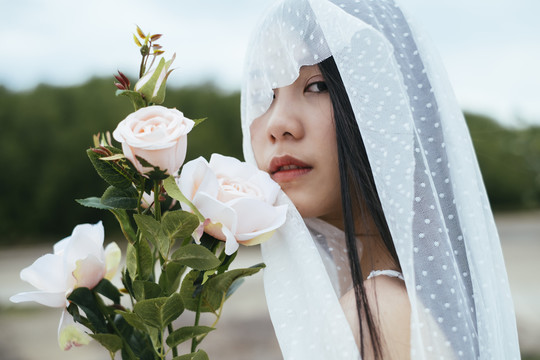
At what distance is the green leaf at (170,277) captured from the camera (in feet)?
3.40

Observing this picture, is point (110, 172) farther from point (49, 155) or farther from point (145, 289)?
point (49, 155)

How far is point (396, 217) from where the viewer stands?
1.19 meters

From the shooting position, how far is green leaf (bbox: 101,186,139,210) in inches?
39.3

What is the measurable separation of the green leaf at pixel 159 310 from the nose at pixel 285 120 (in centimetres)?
52

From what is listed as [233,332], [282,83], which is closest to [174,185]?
[282,83]

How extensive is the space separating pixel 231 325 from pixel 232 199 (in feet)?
21.7

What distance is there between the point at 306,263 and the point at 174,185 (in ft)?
1.20

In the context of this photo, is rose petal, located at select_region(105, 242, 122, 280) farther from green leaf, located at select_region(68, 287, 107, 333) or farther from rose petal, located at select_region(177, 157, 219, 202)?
rose petal, located at select_region(177, 157, 219, 202)

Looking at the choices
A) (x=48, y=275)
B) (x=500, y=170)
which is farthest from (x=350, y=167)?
(x=500, y=170)

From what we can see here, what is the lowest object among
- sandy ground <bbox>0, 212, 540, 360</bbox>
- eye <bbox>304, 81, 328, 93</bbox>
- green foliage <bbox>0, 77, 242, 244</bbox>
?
sandy ground <bbox>0, 212, 540, 360</bbox>

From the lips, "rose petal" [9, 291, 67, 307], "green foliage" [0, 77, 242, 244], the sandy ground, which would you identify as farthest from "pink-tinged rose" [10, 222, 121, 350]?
"green foliage" [0, 77, 242, 244]

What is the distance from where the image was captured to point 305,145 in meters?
1.33

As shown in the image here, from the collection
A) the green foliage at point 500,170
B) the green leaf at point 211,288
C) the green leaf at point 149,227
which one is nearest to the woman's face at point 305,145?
the green leaf at point 211,288

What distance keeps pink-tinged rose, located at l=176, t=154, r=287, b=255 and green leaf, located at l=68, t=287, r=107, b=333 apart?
27 centimetres
